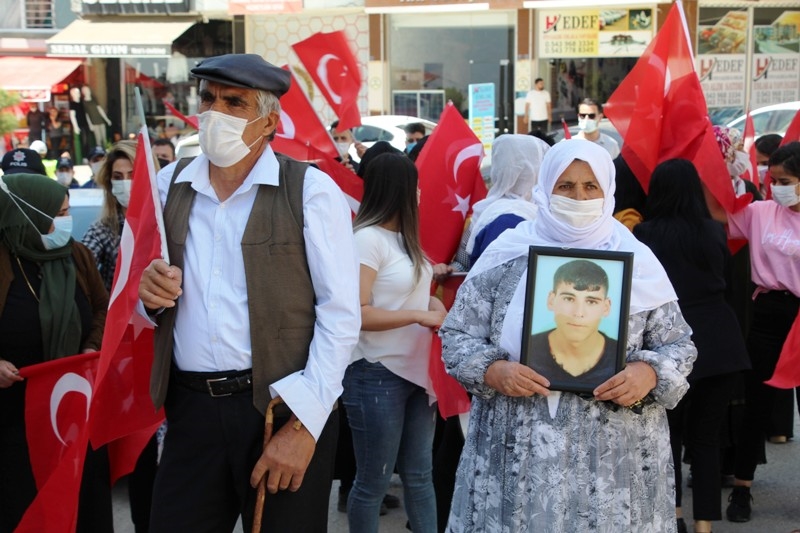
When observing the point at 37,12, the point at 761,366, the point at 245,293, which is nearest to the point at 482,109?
the point at 761,366

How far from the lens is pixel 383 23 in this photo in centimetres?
2344

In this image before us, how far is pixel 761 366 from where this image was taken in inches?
216

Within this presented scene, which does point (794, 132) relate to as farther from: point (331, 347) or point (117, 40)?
point (117, 40)

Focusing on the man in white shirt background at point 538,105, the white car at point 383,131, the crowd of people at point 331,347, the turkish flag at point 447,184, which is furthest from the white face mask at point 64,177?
the man in white shirt background at point 538,105

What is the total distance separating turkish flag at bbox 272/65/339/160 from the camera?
237 inches

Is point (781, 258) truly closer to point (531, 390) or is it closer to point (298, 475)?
point (531, 390)

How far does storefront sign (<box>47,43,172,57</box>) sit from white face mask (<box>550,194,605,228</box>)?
2111 centimetres

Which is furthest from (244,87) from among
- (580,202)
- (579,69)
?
(579,69)

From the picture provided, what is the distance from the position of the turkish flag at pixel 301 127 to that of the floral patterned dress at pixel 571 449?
314 cm

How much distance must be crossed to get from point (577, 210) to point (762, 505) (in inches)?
133

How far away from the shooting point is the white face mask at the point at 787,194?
5.25 metres

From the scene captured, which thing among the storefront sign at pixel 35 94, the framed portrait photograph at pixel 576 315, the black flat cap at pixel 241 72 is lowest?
the framed portrait photograph at pixel 576 315

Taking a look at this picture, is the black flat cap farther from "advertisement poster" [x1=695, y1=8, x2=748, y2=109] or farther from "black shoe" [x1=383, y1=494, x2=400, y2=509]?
"advertisement poster" [x1=695, y1=8, x2=748, y2=109]

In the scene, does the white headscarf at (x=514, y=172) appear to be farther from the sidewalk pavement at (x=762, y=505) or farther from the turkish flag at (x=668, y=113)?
the sidewalk pavement at (x=762, y=505)
